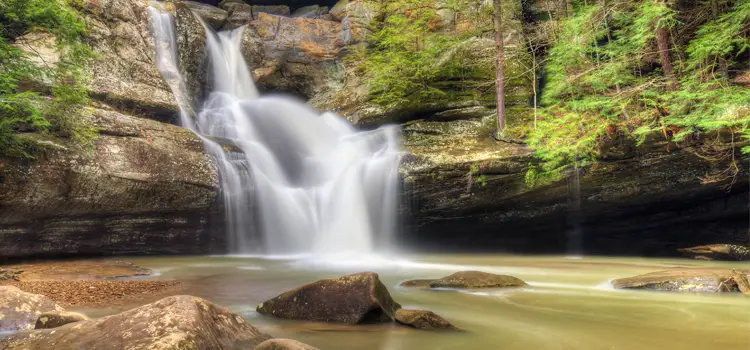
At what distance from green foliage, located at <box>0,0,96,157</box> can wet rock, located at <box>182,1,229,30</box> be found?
11.4 m

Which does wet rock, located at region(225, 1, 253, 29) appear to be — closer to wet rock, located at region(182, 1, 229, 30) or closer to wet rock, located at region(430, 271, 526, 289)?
wet rock, located at region(182, 1, 229, 30)

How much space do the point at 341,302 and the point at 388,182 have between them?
873 centimetres

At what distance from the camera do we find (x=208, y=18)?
21172mm

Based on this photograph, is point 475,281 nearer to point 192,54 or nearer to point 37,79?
point 37,79

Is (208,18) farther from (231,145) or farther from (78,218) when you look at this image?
(78,218)

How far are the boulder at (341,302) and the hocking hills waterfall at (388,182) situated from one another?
0.08ft

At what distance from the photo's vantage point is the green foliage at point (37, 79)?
29.0ft

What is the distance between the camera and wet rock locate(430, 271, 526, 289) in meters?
6.87

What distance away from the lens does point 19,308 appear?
415 cm

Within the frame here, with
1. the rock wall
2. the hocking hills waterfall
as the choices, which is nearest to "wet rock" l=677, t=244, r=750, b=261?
the hocking hills waterfall

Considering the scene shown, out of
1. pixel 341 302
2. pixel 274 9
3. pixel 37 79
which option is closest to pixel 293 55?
pixel 274 9

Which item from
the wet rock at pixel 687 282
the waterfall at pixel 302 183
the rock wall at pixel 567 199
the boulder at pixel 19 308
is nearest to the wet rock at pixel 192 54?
the waterfall at pixel 302 183

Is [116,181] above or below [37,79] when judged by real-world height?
below

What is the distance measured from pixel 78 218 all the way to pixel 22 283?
5.15 metres
